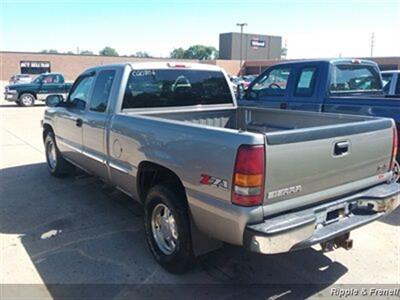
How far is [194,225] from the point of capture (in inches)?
128

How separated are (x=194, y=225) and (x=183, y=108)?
203 cm

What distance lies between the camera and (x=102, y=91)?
475cm

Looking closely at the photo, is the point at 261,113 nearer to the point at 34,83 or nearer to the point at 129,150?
the point at 129,150

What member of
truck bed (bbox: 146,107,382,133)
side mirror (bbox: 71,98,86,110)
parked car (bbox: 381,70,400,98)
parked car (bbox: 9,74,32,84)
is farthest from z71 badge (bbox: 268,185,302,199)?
parked car (bbox: 9,74,32,84)

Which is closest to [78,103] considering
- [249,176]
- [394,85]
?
[249,176]

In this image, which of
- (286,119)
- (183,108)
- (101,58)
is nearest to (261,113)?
(286,119)

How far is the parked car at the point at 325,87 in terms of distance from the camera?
6.12 metres

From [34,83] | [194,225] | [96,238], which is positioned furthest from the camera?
[34,83]

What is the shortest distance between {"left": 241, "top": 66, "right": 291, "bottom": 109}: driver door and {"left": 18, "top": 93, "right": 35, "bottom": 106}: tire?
16682 millimetres

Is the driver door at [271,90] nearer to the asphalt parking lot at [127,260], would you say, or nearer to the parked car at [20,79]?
the asphalt parking lot at [127,260]

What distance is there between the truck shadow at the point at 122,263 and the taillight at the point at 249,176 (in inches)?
41.1

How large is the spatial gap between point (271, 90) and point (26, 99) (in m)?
17.5

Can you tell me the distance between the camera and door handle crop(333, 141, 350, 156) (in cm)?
305

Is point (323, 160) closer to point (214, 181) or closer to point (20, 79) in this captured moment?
point (214, 181)
